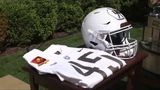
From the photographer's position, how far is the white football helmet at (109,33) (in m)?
2.79

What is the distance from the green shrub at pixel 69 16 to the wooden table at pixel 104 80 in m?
3.06

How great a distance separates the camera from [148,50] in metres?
3.66

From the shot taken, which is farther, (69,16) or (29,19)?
(69,16)

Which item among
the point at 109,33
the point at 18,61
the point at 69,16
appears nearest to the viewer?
the point at 109,33

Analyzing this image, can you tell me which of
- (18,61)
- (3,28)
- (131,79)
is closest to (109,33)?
(131,79)

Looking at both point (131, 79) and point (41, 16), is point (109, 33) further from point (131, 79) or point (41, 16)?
point (41, 16)

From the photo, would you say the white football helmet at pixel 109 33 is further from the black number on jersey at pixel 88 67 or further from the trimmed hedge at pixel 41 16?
the trimmed hedge at pixel 41 16

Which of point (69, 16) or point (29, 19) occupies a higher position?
point (29, 19)

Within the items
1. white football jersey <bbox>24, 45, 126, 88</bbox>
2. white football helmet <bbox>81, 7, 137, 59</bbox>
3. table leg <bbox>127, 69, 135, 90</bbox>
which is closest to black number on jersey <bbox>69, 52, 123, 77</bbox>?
white football jersey <bbox>24, 45, 126, 88</bbox>

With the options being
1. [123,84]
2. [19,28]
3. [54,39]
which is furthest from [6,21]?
[123,84]

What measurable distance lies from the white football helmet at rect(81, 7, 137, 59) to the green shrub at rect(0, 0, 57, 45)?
7.99 feet

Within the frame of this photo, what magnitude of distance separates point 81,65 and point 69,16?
3.43 m

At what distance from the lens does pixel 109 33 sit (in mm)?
2781

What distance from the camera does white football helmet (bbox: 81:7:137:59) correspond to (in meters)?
2.79
